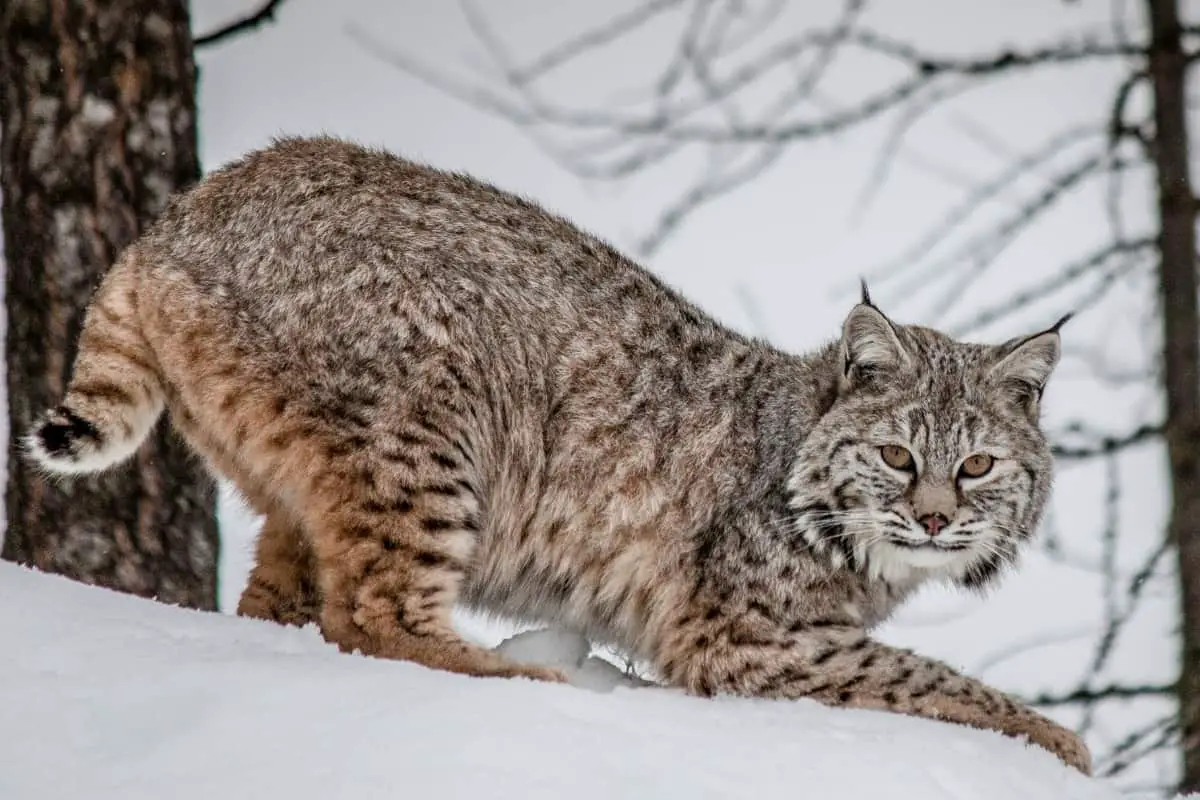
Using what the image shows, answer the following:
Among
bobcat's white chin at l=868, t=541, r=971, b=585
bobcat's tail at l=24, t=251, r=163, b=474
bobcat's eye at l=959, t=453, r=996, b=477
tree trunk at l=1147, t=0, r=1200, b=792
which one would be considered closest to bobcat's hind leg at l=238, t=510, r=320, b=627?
bobcat's tail at l=24, t=251, r=163, b=474

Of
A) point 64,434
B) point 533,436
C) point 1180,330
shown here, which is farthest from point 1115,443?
point 64,434

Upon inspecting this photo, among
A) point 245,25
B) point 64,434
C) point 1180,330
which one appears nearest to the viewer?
point 64,434

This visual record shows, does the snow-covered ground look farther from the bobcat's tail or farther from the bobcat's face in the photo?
the bobcat's face

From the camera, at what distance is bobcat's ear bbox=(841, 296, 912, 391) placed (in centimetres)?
468

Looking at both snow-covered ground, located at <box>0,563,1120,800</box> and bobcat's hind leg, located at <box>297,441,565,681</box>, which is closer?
snow-covered ground, located at <box>0,563,1120,800</box>

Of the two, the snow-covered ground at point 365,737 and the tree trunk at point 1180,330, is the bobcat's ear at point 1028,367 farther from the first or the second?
the snow-covered ground at point 365,737

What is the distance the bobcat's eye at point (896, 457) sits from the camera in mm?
4570

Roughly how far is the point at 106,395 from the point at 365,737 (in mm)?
1827

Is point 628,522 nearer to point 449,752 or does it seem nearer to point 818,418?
point 818,418

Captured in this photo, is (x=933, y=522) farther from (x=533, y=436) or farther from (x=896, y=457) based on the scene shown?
(x=533, y=436)

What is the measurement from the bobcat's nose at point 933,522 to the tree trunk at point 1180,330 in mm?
1087

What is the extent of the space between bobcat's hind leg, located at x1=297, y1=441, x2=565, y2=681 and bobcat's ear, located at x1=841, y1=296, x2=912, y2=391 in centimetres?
129

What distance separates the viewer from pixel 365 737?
9.84ft

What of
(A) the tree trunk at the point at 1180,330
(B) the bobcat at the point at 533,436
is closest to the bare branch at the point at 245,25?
(B) the bobcat at the point at 533,436
